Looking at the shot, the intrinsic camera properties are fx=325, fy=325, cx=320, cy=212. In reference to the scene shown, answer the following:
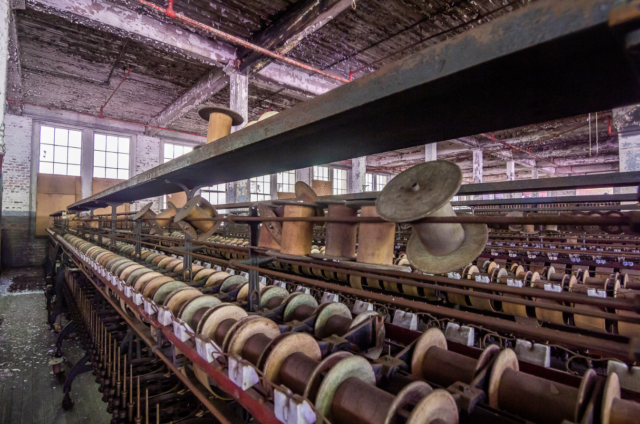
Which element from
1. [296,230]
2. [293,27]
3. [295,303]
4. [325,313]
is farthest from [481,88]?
[293,27]

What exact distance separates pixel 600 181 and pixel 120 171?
11.1 metres

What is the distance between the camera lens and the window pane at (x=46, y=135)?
28.9ft

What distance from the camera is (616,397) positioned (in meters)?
0.79

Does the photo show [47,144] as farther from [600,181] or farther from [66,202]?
[600,181]

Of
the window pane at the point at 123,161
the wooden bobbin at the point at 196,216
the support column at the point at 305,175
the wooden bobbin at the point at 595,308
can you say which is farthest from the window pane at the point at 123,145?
the wooden bobbin at the point at 595,308

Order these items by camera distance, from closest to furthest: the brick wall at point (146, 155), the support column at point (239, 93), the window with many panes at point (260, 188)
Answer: the support column at point (239, 93) → the brick wall at point (146, 155) → the window with many panes at point (260, 188)

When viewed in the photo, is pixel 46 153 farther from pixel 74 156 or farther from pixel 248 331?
pixel 248 331

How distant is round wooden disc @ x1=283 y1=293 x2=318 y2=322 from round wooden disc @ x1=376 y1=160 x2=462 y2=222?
36.5 inches

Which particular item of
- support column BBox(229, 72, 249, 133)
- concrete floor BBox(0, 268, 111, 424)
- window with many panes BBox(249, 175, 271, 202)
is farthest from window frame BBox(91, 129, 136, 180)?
support column BBox(229, 72, 249, 133)

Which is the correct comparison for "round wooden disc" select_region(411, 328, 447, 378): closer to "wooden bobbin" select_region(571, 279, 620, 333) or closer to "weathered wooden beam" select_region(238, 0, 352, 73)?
"wooden bobbin" select_region(571, 279, 620, 333)

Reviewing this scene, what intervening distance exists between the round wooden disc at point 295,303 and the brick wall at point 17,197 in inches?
405

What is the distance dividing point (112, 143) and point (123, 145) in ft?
0.92

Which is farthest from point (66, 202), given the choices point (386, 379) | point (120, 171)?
point (386, 379)

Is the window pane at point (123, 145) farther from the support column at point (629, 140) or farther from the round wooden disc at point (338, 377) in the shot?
the support column at point (629, 140)
